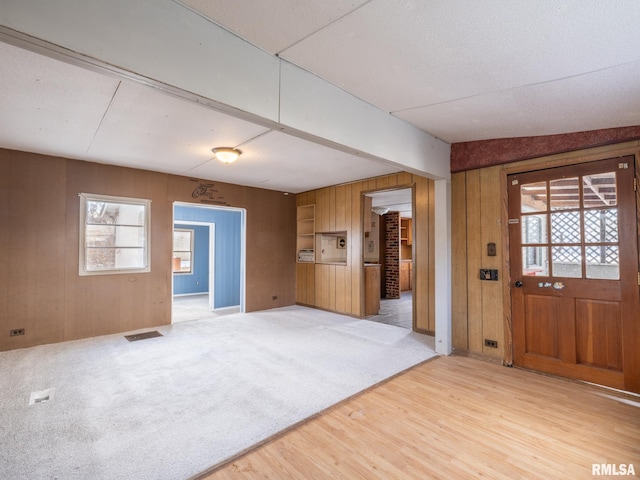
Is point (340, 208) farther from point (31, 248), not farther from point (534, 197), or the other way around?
point (31, 248)

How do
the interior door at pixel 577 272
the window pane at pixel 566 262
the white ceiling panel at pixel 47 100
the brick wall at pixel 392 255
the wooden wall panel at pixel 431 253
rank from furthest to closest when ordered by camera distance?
1. the brick wall at pixel 392 255
2. the wooden wall panel at pixel 431 253
3. the window pane at pixel 566 262
4. the interior door at pixel 577 272
5. the white ceiling panel at pixel 47 100

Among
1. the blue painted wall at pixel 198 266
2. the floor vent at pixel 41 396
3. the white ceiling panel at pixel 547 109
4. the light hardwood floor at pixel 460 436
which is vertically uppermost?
the white ceiling panel at pixel 547 109

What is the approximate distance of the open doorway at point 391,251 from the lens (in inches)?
233

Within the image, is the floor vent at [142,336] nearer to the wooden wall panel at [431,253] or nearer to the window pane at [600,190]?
the wooden wall panel at [431,253]

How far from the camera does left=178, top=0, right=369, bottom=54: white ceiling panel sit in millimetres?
1560

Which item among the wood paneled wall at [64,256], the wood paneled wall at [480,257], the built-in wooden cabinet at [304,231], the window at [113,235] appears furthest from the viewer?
the built-in wooden cabinet at [304,231]

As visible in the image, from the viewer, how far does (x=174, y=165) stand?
181 inches

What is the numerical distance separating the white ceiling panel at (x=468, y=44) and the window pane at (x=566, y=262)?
174 centimetres

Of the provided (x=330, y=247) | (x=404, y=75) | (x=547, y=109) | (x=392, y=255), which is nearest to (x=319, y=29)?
(x=404, y=75)

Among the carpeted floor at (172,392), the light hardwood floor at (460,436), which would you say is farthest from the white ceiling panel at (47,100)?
the light hardwood floor at (460,436)

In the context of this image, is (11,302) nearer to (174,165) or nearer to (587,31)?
(174,165)

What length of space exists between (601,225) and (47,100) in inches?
194

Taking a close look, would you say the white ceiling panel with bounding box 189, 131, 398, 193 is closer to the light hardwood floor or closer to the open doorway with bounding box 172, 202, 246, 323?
the open doorway with bounding box 172, 202, 246, 323

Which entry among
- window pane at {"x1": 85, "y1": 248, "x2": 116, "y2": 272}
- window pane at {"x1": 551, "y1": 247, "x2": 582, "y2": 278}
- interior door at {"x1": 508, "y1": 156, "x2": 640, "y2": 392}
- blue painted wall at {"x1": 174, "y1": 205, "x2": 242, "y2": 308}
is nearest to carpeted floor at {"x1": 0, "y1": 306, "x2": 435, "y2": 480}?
window pane at {"x1": 85, "y1": 248, "x2": 116, "y2": 272}
